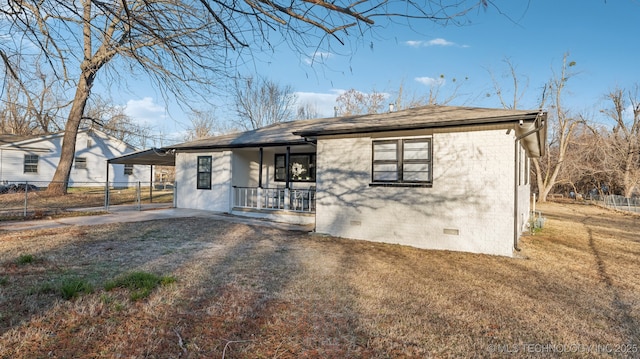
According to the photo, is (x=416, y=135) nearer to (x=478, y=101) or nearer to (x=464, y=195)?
(x=464, y=195)

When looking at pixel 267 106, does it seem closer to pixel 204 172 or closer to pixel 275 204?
pixel 204 172

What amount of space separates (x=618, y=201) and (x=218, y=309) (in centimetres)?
2638

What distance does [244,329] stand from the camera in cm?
312

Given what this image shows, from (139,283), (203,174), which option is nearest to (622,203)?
(203,174)

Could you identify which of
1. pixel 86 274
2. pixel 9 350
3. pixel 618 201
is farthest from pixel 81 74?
pixel 618 201

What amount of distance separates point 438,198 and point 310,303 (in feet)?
15.3

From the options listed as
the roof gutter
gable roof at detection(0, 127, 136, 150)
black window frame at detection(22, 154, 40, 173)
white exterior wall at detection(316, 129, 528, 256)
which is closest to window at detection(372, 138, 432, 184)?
white exterior wall at detection(316, 129, 528, 256)

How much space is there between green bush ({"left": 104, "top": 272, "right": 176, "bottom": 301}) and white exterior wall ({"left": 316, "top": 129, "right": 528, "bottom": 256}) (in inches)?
202

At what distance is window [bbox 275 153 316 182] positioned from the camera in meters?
12.4

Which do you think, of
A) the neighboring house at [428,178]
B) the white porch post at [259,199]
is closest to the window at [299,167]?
the white porch post at [259,199]

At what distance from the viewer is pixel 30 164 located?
887 inches

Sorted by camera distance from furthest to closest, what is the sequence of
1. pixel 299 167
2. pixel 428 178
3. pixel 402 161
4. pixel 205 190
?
pixel 205 190, pixel 299 167, pixel 402 161, pixel 428 178

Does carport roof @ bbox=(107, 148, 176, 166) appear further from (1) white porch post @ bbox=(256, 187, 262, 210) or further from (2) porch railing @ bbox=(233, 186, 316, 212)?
(1) white porch post @ bbox=(256, 187, 262, 210)

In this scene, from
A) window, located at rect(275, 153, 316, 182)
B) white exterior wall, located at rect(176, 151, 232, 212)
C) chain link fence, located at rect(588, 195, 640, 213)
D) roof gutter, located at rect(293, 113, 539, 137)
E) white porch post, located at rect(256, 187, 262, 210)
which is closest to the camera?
roof gutter, located at rect(293, 113, 539, 137)
